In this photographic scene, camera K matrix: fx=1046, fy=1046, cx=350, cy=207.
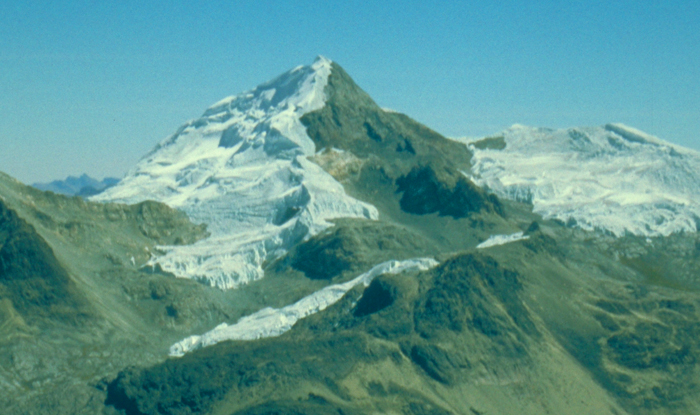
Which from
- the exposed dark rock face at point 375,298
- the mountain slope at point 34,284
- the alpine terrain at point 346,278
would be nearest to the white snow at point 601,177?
the alpine terrain at point 346,278

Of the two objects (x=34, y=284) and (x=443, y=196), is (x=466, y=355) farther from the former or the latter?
(x=443, y=196)

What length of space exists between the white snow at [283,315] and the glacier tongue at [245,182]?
1530cm

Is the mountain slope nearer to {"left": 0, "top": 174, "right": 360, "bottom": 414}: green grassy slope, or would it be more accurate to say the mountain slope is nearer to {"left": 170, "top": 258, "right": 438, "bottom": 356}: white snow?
{"left": 0, "top": 174, "right": 360, "bottom": 414}: green grassy slope

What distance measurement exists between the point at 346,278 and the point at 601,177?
71138 millimetres

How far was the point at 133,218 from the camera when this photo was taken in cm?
13412

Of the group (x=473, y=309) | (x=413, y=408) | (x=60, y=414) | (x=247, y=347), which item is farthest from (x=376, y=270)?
(x=60, y=414)

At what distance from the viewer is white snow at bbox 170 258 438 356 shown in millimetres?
101688

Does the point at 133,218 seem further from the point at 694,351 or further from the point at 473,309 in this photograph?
the point at 694,351

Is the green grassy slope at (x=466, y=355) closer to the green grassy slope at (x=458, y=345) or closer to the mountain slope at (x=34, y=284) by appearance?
the green grassy slope at (x=458, y=345)

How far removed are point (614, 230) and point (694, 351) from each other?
159 ft

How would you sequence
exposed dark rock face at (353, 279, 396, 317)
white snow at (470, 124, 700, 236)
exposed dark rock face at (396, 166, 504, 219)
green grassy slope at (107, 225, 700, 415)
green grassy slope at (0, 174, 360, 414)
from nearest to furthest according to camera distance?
1. green grassy slope at (107, 225, 700, 415)
2. green grassy slope at (0, 174, 360, 414)
3. exposed dark rock face at (353, 279, 396, 317)
4. exposed dark rock face at (396, 166, 504, 219)
5. white snow at (470, 124, 700, 236)

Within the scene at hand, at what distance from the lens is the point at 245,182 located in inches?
5881

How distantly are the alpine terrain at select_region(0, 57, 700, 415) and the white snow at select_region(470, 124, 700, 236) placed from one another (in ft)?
1.87

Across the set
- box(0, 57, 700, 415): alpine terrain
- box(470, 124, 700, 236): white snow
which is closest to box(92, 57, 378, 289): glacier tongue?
box(0, 57, 700, 415): alpine terrain
